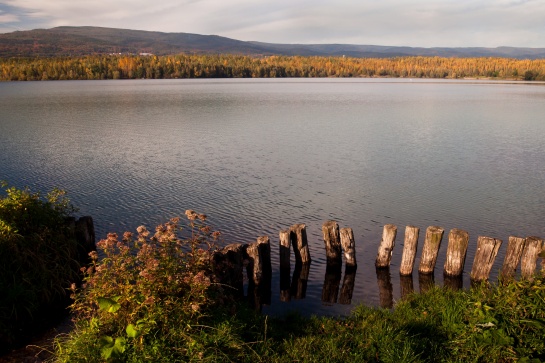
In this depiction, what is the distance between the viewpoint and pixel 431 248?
40.3 ft

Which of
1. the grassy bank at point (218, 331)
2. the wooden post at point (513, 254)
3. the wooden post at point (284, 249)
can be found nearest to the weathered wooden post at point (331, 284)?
the wooden post at point (284, 249)

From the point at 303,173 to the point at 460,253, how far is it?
12.4m

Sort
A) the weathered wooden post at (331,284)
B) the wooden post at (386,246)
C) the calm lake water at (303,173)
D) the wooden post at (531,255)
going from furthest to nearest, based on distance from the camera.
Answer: the calm lake water at (303,173) < the wooden post at (386,246) < the weathered wooden post at (331,284) < the wooden post at (531,255)

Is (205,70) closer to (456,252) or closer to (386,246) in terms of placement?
(386,246)

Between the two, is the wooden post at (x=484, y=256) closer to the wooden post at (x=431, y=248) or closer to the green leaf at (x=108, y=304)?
the wooden post at (x=431, y=248)

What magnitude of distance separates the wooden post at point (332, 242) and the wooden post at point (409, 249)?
1.67m

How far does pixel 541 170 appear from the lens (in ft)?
79.2

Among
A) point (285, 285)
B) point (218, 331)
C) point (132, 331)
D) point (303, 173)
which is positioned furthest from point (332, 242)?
point (303, 173)

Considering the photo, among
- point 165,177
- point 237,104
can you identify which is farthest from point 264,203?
point 237,104

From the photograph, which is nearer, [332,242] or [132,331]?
[132,331]

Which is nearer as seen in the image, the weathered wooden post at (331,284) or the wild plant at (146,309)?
the wild plant at (146,309)

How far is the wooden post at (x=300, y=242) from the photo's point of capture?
12.8m

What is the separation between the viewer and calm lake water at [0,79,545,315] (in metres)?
16.1

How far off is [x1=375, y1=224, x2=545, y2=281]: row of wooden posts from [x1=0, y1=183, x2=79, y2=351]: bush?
781 centimetres
